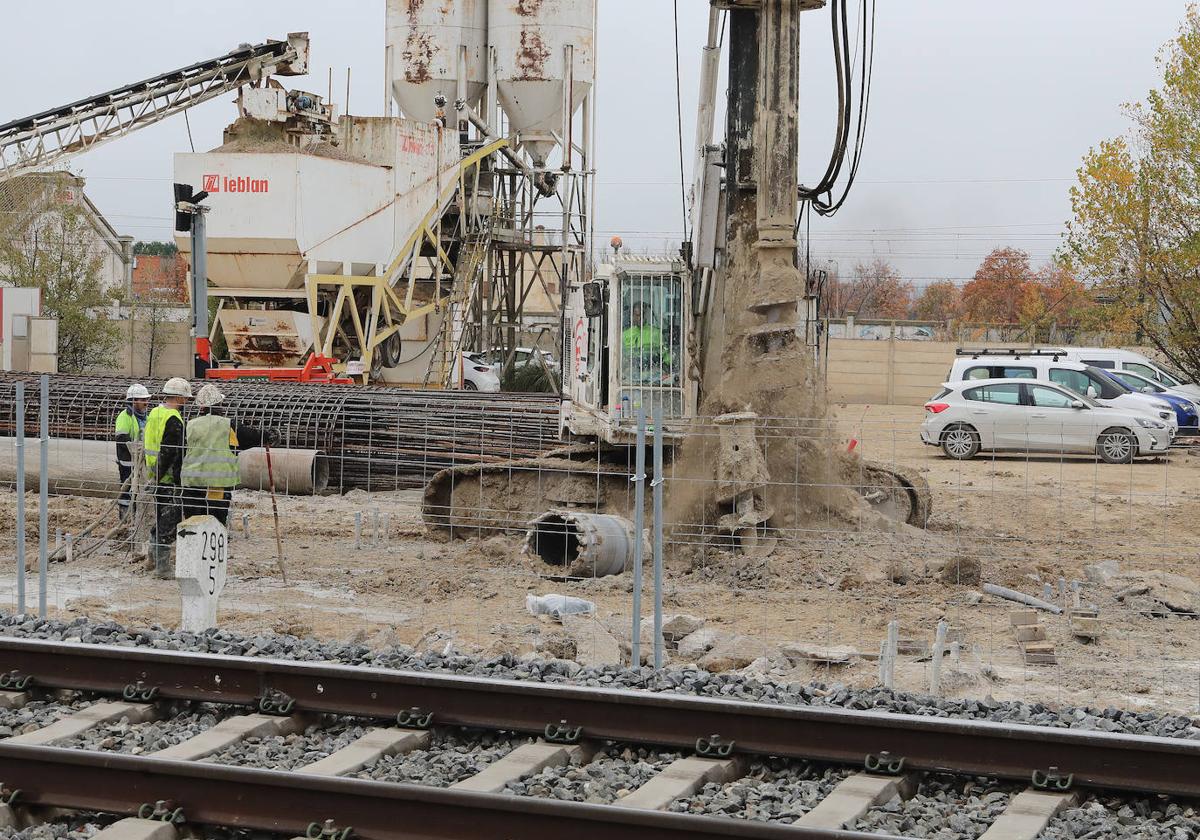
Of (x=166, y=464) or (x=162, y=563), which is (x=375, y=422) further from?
(x=166, y=464)

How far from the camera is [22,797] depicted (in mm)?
6004

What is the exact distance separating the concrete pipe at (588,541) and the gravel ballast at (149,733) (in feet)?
17.6

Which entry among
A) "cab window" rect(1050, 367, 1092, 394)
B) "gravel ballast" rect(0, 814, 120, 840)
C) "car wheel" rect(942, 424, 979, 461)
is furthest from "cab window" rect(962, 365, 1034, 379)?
"gravel ballast" rect(0, 814, 120, 840)

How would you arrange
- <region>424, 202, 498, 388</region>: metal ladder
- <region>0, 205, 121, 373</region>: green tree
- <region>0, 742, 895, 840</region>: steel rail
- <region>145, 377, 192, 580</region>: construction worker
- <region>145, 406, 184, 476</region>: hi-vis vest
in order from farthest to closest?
<region>0, 205, 121, 373</region>: green tree → <region>424, 202, 498, 388</region>: metal ladder → <region>145, 406, 184, 476</region>: hi-vis vest → <region>145, 377, 192, 580</region>: construction worker → <region>0, 742, 895, 840</region>: steel rail

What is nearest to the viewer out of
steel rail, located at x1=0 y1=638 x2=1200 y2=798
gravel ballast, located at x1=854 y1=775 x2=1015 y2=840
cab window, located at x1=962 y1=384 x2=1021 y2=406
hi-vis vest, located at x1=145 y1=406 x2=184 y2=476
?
gravel ballast, located at x1=854 y1=775 x2=1015 y2=840

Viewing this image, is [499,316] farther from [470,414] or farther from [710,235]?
[710,235]

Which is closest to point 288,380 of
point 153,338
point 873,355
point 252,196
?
point 252,196

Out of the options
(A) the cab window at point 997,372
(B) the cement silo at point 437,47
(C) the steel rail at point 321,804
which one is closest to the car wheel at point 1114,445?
(A) the cab window at point 997,372

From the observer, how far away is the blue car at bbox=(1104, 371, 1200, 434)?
28.1m

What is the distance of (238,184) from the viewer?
2200 centimetres

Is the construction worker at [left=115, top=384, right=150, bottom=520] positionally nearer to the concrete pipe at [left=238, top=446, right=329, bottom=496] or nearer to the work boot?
the work boot

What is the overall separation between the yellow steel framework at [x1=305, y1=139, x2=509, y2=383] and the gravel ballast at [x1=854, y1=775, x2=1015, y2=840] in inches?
703

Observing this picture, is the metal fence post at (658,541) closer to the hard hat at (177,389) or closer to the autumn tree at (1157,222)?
the hard hat at (177,389)

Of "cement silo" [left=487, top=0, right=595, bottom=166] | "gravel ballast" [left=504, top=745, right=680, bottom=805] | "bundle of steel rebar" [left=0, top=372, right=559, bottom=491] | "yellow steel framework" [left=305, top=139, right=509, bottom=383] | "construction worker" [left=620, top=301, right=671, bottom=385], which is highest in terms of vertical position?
"cement silo" [left=487, top=0, right=595, bottom=166]
